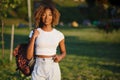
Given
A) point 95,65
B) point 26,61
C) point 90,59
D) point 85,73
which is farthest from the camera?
point 90,59

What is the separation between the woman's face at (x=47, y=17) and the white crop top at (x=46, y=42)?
0.14m

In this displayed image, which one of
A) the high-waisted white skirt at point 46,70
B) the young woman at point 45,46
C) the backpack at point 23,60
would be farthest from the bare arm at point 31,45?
the backpack at point 23,60

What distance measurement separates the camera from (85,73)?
47.0 feet

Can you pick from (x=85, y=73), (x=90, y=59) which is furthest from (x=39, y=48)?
(x=90, y=59)

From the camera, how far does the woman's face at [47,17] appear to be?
244 inches

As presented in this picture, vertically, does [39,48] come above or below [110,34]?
above

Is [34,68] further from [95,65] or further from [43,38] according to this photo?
[95,65]

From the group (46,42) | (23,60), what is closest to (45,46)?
(46,42)

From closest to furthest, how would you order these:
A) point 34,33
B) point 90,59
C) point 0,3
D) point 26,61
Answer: point 34,33, point 26,61, point 0,3, point 90,59

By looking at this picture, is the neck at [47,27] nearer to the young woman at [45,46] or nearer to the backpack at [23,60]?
the young woman at [45,46]

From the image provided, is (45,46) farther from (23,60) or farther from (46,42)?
(23,60)

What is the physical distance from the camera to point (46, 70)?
20.4ft

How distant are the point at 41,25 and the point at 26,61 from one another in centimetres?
78

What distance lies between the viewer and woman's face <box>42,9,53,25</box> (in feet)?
20.4
